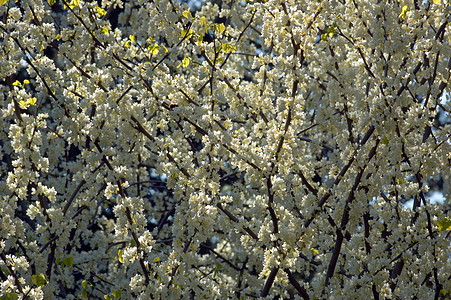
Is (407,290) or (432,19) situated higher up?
(432,19)

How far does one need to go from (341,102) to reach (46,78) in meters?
2.61

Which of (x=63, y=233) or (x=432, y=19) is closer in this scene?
(x=432, y=19)

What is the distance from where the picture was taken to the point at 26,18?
5199 millimetres

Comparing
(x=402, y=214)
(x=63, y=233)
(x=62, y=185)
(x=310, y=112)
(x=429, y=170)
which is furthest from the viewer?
(x=310, y=112)

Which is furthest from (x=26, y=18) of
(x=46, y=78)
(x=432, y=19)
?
(x=432, y=19)

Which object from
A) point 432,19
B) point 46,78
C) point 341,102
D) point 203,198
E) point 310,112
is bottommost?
point 203,198

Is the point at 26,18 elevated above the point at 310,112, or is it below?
below

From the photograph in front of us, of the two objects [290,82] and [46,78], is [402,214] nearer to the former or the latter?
[290,82]

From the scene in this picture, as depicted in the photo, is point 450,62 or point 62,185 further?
point 62,185

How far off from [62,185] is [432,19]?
4.71m

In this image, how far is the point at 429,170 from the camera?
4188mm

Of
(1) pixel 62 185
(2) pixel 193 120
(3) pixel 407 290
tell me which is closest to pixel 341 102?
(2) pixel 193 120

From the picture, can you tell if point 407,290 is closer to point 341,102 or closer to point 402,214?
point 402,214

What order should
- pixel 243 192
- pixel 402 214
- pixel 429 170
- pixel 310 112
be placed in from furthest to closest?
pixel 310 112, pixel 243 192, pixel 402 214, pixel 429 170
